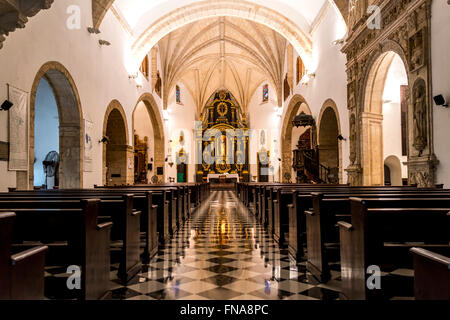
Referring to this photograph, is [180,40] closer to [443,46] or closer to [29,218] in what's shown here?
[443,46]

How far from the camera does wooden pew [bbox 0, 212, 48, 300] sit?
1.39 m

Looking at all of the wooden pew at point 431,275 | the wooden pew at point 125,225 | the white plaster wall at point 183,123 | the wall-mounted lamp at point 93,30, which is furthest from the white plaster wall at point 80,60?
the white plaster wall at point 183,123

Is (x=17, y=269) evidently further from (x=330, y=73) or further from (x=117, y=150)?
(x=117, y=150)

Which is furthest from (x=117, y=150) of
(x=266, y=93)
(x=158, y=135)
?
(x=266, y=93)

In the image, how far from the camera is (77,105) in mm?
9367

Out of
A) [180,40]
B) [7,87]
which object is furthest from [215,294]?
[180,40]

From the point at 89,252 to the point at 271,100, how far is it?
2374 cm

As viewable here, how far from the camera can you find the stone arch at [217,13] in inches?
558

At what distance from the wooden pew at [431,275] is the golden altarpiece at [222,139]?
2503 centimetres

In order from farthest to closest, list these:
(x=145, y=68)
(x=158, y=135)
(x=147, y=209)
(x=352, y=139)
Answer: (x=158, y=135), (x=145, y=68), (x=352, y=139), (x=147, y=209)

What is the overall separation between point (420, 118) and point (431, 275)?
20.6ft

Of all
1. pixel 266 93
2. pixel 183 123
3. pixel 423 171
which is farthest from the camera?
pixel 266 93

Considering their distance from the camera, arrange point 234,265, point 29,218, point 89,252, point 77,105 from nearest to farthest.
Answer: point 89,252, point 29,218, point 234,265, point 77,105

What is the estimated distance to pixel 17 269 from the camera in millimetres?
1514
